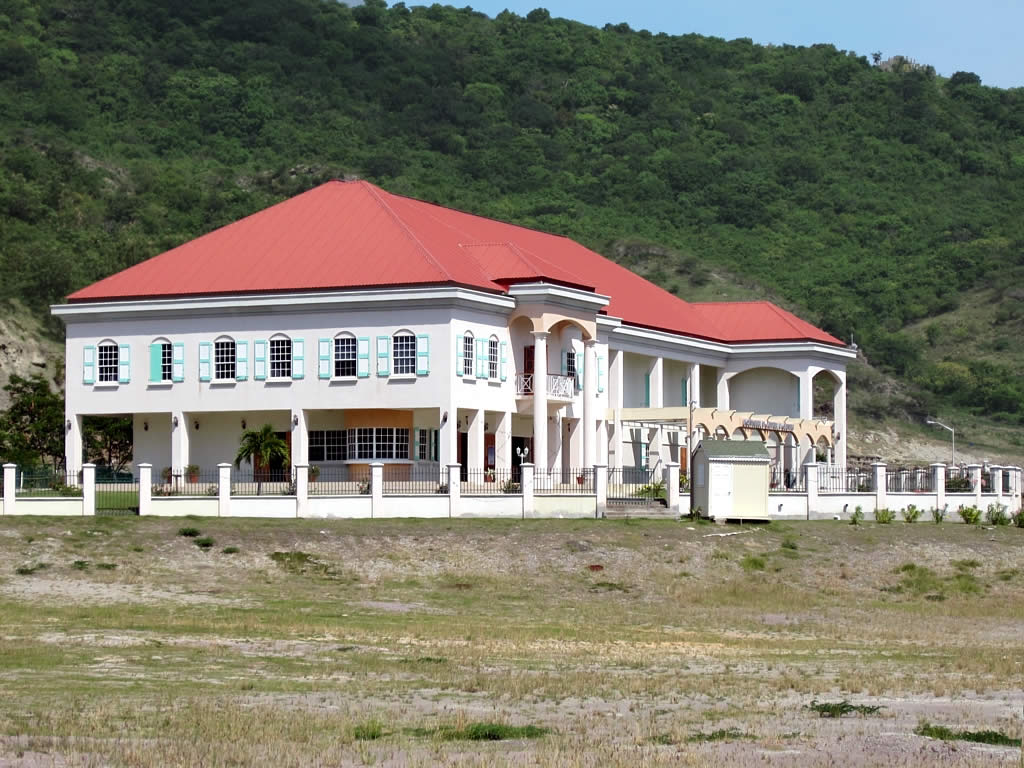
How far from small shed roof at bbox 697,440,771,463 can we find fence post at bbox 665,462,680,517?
39.5 inches

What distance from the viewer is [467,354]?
59062 mm

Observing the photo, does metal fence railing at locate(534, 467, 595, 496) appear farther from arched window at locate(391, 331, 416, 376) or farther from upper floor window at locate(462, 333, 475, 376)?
arched window at locate(391, 331, 416, 376)

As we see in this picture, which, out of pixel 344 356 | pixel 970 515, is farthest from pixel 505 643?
pixel 970 515

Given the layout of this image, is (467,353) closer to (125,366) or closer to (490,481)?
(490,481)

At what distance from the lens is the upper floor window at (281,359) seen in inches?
2336

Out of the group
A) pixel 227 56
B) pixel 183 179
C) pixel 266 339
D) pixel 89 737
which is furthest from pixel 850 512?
pixel 227 56

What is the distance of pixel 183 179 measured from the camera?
127688 mm

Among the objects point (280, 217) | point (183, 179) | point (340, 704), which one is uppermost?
point (183, 179)

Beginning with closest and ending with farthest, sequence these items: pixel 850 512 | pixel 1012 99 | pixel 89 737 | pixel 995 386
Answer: pixel 89 737
pixel 850 512
pixel 995 386
pixel 1012 99

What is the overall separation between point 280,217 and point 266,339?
6.90 m

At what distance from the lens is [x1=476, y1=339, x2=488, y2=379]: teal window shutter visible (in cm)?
5938

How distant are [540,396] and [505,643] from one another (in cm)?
2798

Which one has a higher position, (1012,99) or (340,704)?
(1012,99)

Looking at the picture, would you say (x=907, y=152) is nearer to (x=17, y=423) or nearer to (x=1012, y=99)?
(x=1012, y=99)
